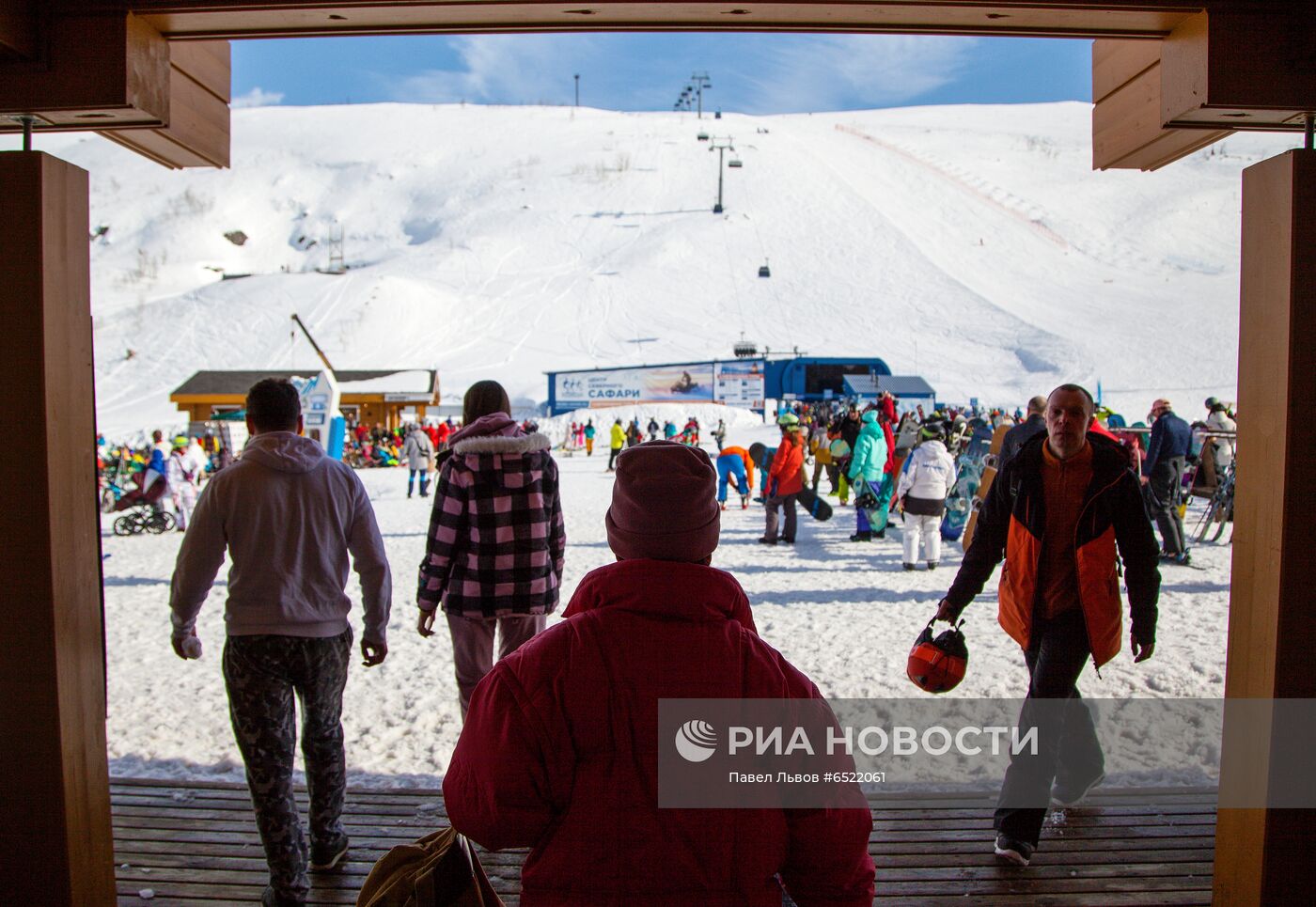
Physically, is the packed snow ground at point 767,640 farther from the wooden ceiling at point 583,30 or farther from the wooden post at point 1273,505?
the wooden ceiling at point 583,30

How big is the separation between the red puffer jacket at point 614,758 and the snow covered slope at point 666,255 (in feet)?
132

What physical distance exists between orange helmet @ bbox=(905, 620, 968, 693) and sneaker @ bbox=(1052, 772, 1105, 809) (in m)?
0.72

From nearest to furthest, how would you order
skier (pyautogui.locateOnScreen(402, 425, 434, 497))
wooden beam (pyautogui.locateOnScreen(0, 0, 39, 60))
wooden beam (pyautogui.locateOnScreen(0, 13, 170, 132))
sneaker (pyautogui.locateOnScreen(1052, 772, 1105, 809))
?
wooden beam (pyautogui.locateOnScreen(0, 0, 39, 60)) → wooden beam (pyautogui.locateOnScreen(0, 13, 170, 132)) → sneaker (pyautogui.locateOnScreen(1052, 772, 1105, 809)) → skier (pyautogui.locateOnScreen(402, 425, 434, 497))

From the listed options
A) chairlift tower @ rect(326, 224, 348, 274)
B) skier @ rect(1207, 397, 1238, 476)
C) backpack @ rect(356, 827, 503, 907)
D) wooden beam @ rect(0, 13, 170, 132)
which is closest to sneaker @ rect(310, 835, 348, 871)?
backpack @ rect(356, 827, 503, 907)

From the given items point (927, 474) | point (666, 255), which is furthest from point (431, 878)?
point (666, 255)

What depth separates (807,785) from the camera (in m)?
1.49

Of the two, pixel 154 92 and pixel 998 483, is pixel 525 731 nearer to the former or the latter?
pixel 154 92

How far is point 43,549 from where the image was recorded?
227 cm

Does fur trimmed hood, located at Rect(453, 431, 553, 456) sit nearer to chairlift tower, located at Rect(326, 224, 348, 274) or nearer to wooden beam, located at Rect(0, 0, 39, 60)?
wooden beam, located at Rect(0, 0, 39, 60)

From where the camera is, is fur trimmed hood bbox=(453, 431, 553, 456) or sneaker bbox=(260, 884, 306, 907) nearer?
sneaker bbox=(260, 884, 306, 907)

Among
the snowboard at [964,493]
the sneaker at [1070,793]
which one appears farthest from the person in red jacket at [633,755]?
the snowboard at [964,493]

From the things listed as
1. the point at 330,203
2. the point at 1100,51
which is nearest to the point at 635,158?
the point at 330,203

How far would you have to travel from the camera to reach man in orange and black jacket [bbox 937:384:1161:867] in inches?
121

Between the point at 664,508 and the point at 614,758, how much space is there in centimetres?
39
